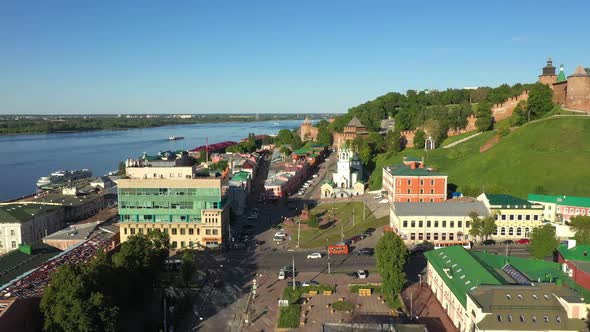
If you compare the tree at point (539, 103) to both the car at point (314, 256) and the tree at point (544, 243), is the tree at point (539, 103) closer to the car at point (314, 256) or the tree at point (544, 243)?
the tree at point (544, 243)

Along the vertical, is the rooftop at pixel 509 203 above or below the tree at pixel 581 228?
above

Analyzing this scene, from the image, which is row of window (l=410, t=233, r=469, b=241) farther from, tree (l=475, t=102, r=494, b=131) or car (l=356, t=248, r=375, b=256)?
tree (l=475, t=102, r=494, b=131)

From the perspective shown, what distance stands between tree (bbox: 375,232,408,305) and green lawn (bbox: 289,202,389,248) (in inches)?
520

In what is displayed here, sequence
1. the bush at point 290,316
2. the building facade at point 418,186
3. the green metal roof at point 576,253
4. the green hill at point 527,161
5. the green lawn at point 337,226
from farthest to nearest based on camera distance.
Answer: the building facade at point 418,186 → the green hill at point 527,161 → the green lawn at point 337,226 → the green metal roof at point 576,253 → the bush at point 290,316

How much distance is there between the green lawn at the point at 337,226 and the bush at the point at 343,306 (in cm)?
1354

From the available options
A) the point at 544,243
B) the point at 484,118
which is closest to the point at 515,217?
the point at 544,243

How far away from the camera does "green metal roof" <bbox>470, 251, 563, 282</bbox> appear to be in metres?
26.2

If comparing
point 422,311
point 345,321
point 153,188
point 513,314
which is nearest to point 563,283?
point 513,314

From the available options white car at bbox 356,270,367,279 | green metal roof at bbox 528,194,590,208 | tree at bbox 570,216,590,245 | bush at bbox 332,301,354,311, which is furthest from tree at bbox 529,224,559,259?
bush at bbox 332,301,354,311

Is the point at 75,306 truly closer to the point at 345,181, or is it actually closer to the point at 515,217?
the point at 515,217

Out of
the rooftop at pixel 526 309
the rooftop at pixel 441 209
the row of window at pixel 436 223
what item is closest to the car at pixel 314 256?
the rooftop at pixel 441 209

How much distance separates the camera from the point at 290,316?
2803cm

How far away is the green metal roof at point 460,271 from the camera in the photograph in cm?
2514

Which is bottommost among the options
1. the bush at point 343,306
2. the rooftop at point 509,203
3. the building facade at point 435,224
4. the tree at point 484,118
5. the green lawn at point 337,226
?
the bush at point 343,306
